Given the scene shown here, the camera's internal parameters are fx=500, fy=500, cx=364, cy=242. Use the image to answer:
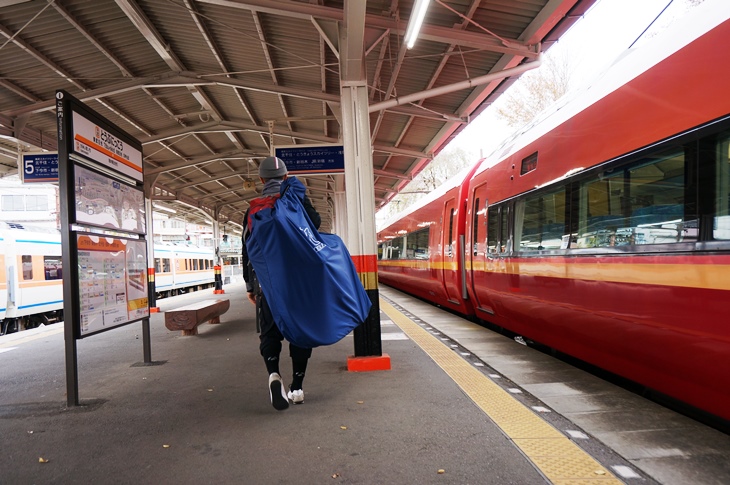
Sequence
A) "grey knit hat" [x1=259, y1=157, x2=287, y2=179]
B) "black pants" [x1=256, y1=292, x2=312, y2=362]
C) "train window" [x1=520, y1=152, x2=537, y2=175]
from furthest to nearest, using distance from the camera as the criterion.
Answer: "train window" [x1=520, y1=152, x2=537, y2=175] → "grey knit hat" [x1=259, y1=157, x2=287, y2=179] → "black pants" [x1=256, y1=292, x2=312, y2=362]

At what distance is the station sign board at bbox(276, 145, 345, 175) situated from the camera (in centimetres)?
906

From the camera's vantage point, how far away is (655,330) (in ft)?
11.5

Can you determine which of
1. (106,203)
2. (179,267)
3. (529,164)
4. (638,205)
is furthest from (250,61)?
(179,267)

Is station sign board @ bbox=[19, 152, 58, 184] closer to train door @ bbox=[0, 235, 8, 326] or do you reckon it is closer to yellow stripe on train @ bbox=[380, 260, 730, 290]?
train door @ bbox=[0, 235, 8, 326]

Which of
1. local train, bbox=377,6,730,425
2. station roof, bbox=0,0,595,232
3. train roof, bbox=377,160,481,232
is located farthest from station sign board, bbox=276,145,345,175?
local train, bbox=377,6,730,425

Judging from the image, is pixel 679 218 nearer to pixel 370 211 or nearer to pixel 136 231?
pixel 370 211

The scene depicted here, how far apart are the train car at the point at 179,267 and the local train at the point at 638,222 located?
19860 mm

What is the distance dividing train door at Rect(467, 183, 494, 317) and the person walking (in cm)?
402

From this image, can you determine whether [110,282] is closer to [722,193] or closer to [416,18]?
[416,18]

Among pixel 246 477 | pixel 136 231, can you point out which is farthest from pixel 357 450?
pixel 136 231

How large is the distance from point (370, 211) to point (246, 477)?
3.50m

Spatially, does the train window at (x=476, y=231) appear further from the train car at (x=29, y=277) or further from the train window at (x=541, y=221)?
the train car at (x=29, y=277)

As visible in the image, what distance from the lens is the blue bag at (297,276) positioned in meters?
3.49

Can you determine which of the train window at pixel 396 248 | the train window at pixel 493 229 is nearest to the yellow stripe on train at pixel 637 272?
the train window at pixel 493 229
